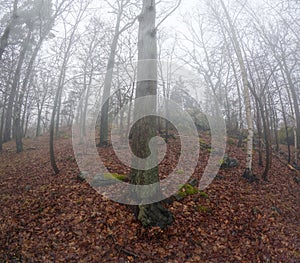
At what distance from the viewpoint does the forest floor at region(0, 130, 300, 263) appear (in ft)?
13.0

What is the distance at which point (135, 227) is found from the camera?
14.5 ft

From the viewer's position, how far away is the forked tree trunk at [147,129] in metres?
4.50

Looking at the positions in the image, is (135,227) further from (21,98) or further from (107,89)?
(21,98)

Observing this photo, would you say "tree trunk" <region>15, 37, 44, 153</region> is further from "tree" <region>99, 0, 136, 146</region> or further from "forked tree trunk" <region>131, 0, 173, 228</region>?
"forked tree trunk" <region>131, 0, 173, 228</region>

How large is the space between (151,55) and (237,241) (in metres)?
5.17

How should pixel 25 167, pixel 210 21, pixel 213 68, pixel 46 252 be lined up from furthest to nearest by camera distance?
pixel 213 68
pixel 210 21
pixel 25 167
pixel 46 252

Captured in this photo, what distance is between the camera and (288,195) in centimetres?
704

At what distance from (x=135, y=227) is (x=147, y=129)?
2.38 metres

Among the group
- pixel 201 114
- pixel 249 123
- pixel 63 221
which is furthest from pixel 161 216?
pixel 201 114

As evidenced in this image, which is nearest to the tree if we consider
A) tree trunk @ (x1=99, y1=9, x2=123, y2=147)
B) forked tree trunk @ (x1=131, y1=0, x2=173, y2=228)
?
tree trunk @ (x1=99, y1=9, x2=123, y2=147)

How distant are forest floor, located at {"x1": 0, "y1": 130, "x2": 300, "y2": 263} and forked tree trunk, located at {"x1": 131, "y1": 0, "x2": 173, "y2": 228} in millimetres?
291

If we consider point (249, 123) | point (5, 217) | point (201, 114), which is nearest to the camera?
point (5, 217)

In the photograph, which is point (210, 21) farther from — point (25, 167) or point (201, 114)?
point (25, 167)

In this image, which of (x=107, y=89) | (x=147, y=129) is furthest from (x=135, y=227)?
(x=107, y=89)
